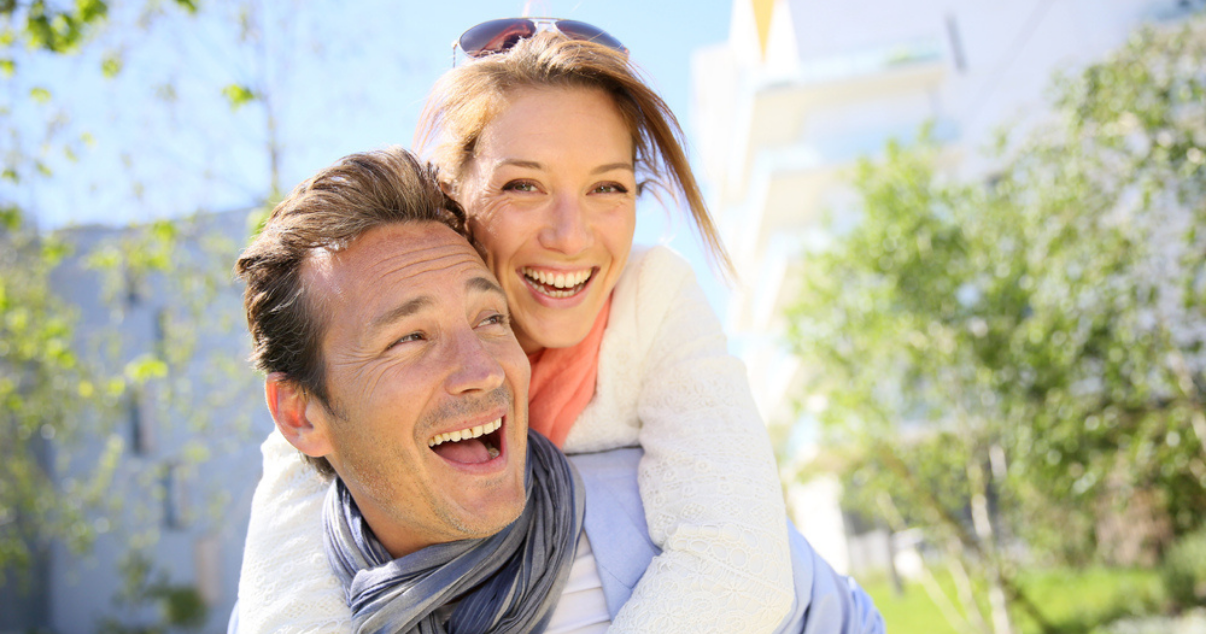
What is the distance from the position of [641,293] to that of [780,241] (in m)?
23.9

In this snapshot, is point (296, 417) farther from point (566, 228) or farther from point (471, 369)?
point (566, 228)

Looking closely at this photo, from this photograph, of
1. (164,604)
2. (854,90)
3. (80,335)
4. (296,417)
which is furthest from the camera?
(854,90)

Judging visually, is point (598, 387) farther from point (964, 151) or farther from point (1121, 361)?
point (964, 151)

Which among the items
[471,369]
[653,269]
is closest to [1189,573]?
[653,269]

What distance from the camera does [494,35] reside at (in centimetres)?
273

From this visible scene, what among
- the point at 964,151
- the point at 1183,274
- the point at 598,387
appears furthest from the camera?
the point at 964,151

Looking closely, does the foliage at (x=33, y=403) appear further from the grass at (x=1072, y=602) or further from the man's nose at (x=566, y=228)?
the grass at (x=1072, y=602)

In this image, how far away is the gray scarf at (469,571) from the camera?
2.08 m

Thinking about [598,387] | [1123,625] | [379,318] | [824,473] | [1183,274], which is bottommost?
[1123,625]

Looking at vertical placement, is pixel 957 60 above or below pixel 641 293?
below

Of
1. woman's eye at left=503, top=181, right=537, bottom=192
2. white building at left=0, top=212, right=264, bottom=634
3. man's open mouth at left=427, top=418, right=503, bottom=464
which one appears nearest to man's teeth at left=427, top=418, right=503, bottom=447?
man's open mouth at left=427, top=418, right=503, bottom=464

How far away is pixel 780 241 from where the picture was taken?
25969 millimetres

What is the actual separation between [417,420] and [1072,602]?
1425 cm

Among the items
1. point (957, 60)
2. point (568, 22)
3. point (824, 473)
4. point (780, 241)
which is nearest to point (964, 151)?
point (957, 60)
